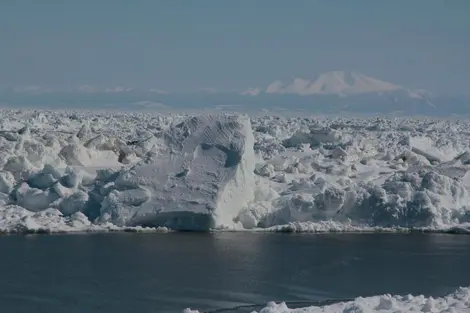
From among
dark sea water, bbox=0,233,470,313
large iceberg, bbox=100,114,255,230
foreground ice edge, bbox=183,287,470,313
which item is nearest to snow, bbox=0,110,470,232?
large iceberg, bbox=100,114,255,230

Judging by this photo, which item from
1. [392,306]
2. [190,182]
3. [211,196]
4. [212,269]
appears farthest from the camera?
[190,182]

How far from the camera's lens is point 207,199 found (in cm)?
1972

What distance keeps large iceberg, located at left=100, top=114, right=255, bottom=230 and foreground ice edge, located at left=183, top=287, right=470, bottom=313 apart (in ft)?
24.3

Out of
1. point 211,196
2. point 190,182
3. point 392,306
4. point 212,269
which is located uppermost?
point 190,182

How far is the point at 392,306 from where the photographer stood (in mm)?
12219

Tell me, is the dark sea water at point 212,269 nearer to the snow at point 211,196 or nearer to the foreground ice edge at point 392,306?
the snow at point 211,196

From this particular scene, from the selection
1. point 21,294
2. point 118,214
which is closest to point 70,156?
point 118,214

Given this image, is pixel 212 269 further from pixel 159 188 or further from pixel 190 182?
pixel 159 188

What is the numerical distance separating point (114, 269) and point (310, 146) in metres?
16.5

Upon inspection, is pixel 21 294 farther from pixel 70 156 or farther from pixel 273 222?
pixel 70 156

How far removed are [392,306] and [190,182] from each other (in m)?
8.50

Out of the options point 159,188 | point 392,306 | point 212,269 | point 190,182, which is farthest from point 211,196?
point 392,306

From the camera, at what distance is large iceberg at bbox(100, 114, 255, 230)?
65.2 feet

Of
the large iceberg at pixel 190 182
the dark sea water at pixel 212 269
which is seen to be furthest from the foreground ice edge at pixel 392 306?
the large iceberg at pixel 190 182
